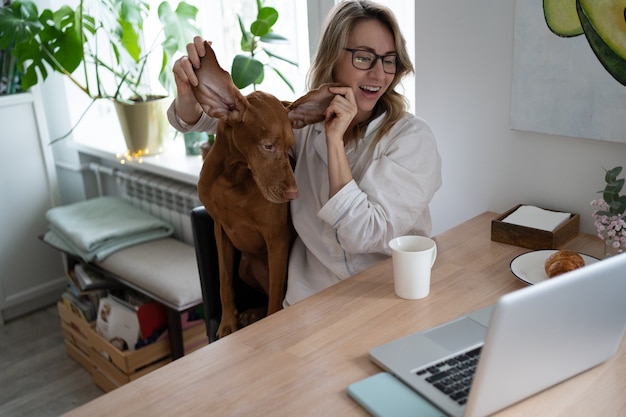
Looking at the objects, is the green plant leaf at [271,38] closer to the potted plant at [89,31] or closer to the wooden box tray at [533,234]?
the potted plant at [89,31]

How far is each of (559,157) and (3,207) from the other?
2.67 meters

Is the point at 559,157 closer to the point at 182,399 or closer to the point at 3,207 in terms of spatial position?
the point at 182,399

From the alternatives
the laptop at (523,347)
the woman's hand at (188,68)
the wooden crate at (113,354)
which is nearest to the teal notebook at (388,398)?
the laptop at (523,347)

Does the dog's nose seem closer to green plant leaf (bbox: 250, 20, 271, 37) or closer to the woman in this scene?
the woman

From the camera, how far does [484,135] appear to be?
71.1 inches

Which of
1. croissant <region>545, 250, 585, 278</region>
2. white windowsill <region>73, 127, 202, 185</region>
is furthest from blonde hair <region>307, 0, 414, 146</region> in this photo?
white windowsill <region>73, 127, 202, 185</region>

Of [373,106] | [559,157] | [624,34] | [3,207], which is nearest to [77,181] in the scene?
[3,207]

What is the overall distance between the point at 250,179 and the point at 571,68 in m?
0.83

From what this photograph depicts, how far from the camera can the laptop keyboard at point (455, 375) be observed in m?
0.98

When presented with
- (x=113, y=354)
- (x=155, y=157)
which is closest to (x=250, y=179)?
(x=113, y=354)

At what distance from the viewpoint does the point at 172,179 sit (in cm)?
292

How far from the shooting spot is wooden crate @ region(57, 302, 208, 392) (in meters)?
2.45

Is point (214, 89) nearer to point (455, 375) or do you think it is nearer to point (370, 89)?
point (370, 89)

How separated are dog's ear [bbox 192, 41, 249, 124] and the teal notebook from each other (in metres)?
0.67
